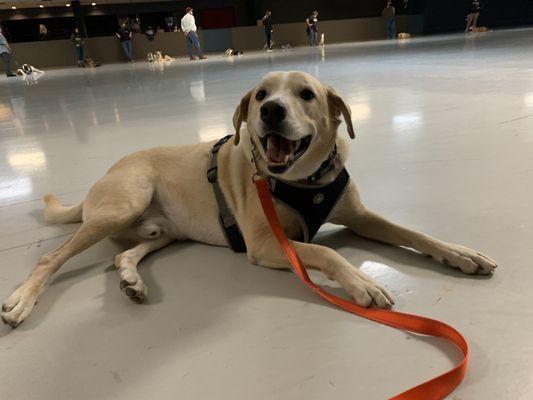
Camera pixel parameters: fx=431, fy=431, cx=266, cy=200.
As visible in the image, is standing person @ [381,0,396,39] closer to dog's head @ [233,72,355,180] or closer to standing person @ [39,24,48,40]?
standing person @ [39,24,48,40]

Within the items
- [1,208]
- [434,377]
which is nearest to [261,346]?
[434,377]

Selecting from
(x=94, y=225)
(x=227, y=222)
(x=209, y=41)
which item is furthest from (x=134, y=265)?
(x=209, y=41)

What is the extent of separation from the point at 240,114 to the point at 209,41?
2748cm

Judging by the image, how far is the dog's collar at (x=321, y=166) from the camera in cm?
206

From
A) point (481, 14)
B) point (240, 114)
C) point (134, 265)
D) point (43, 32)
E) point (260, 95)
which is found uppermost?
point (43, 32)

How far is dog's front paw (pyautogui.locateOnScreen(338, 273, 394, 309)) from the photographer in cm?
162

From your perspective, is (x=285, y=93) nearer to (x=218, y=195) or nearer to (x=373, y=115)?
(x=218, y=195)

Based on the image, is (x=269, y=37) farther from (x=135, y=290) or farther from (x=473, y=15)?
(x=135, y=290)

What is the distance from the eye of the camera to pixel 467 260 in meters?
1.79

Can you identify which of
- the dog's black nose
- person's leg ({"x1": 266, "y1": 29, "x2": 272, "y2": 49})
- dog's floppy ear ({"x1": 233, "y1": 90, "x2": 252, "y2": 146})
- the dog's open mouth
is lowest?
person's leg ({"x1": 266, "y1": 29, "x2": 272, "y2": 49})

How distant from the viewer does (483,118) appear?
4.36m

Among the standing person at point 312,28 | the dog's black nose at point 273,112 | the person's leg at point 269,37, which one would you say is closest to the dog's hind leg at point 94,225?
the dog's black nose at point 273,112

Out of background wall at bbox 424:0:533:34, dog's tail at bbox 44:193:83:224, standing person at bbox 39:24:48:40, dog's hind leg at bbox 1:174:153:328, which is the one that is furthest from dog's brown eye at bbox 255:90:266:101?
background wall at bbox 424:0:533:34

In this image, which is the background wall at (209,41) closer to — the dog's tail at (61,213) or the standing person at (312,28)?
the standing person at (312,28)
